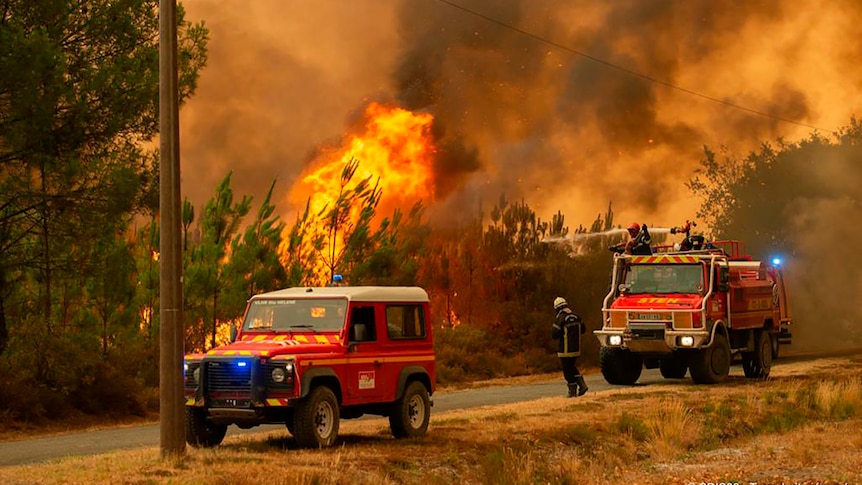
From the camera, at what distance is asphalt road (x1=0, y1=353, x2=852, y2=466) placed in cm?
1633

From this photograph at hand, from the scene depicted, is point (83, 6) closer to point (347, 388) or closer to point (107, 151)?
point (107, 151)

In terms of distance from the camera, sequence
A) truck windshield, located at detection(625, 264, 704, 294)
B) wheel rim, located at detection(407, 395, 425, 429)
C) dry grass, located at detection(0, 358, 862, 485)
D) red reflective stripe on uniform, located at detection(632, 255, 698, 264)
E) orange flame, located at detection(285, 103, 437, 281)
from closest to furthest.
A: dry grass, located at detection(0, 358, 862, 485) → wheel rim, located at detection(407, 395, 425, 429) → truck windshield, located at detection(625, 264, 704, 294) → red reflective stripe on uniform, located at detection(632, 255, 698, 264) → orange flame, located at detection(285, 103, 437, 281)

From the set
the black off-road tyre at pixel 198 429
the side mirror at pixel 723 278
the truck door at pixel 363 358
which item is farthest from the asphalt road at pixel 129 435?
the truck door at pixel 363 358

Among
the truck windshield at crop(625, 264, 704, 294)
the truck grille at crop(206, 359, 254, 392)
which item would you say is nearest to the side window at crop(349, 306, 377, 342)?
the truck grille at crop(206, 359, 254, 392)

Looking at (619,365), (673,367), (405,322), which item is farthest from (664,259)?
(405,322)

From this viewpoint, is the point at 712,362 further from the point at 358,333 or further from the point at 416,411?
the point at 358,333

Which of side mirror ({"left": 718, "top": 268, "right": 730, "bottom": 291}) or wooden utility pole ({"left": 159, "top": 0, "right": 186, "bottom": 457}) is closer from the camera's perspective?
wooden utility pole ({"left": 159, "top": 0, "right": 186, "bottom": 457})

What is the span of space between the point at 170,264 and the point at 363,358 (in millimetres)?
2954

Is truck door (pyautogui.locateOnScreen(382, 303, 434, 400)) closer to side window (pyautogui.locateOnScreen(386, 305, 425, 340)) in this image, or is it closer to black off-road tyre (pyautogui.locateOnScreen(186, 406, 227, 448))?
side window (pyautogui.locateOnScreen(386, 305, 425, 340))

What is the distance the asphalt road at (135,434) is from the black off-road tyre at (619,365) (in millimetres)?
285

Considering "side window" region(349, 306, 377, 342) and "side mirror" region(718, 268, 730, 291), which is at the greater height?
"side mirror" region(718, 268, 730, 291)

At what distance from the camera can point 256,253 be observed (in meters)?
26.0

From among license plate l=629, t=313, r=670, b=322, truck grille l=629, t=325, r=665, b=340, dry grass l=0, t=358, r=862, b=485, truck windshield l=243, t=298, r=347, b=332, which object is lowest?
dry grass l=0, t=358, r=862, b=485

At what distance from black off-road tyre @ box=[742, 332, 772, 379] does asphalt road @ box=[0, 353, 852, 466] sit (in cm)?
220
